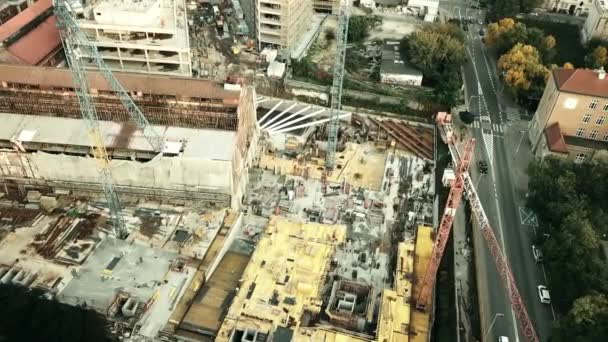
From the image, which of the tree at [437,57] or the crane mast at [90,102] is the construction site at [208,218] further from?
the tree at [437,57]

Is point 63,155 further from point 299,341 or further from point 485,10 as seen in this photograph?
point 485,10

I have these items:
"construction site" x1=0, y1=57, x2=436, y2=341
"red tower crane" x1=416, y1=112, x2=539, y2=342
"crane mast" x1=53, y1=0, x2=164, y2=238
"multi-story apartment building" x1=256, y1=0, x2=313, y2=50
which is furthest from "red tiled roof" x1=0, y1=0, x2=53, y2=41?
"red tower crane" x1=416, y1=112, x2=539, y2=342

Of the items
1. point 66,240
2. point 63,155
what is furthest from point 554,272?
point 63,155

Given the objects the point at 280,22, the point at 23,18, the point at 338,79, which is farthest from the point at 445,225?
the point at 23,18

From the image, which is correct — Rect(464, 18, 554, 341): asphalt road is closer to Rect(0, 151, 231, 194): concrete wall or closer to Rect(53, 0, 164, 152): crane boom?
Rect(0, 151, 231, 194): concrete wall

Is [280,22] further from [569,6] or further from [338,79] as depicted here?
[569,6]
